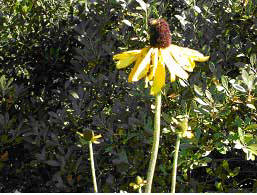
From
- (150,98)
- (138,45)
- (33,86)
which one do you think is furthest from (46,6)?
(150,98)

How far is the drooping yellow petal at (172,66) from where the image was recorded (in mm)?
1346

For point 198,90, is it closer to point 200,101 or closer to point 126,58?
point 200,101

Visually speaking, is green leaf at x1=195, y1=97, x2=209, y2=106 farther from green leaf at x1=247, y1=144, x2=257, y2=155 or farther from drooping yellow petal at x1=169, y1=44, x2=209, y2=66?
drooping yellow petal at x1=169, y1=44, x2=209, y2=66

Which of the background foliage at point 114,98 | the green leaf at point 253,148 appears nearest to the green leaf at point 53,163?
the background foliage at point 114,98

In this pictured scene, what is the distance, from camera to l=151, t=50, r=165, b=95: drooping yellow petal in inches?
49.8

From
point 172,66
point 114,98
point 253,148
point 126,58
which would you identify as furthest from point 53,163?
point 172,66

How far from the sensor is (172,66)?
4.46ft

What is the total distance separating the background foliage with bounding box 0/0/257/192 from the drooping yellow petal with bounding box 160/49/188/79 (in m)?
0.64

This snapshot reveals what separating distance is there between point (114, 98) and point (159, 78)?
1178 millimetres

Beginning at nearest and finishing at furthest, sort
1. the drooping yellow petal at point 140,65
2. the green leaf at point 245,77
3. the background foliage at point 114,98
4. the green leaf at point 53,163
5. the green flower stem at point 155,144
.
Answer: the green flower stem at point 155,144, the drooping yellow petal at point 140,65, the green leaf at point 245,77, the background foliage at point 114,98, the green leaf at point 53,163

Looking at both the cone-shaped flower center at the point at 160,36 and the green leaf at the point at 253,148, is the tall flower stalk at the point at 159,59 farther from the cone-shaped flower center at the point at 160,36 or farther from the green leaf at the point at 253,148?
the green leaf at the point at 253,148

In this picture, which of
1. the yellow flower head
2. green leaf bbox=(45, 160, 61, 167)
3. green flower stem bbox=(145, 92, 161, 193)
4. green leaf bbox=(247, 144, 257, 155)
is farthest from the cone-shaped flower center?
green leaf bbox=(45, 160, 61, 167)

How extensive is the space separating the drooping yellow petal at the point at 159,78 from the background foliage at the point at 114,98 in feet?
2.27

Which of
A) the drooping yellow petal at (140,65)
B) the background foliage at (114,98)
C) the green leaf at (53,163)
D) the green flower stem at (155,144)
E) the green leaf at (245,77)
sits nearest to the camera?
the green flower stem at (155,144)
